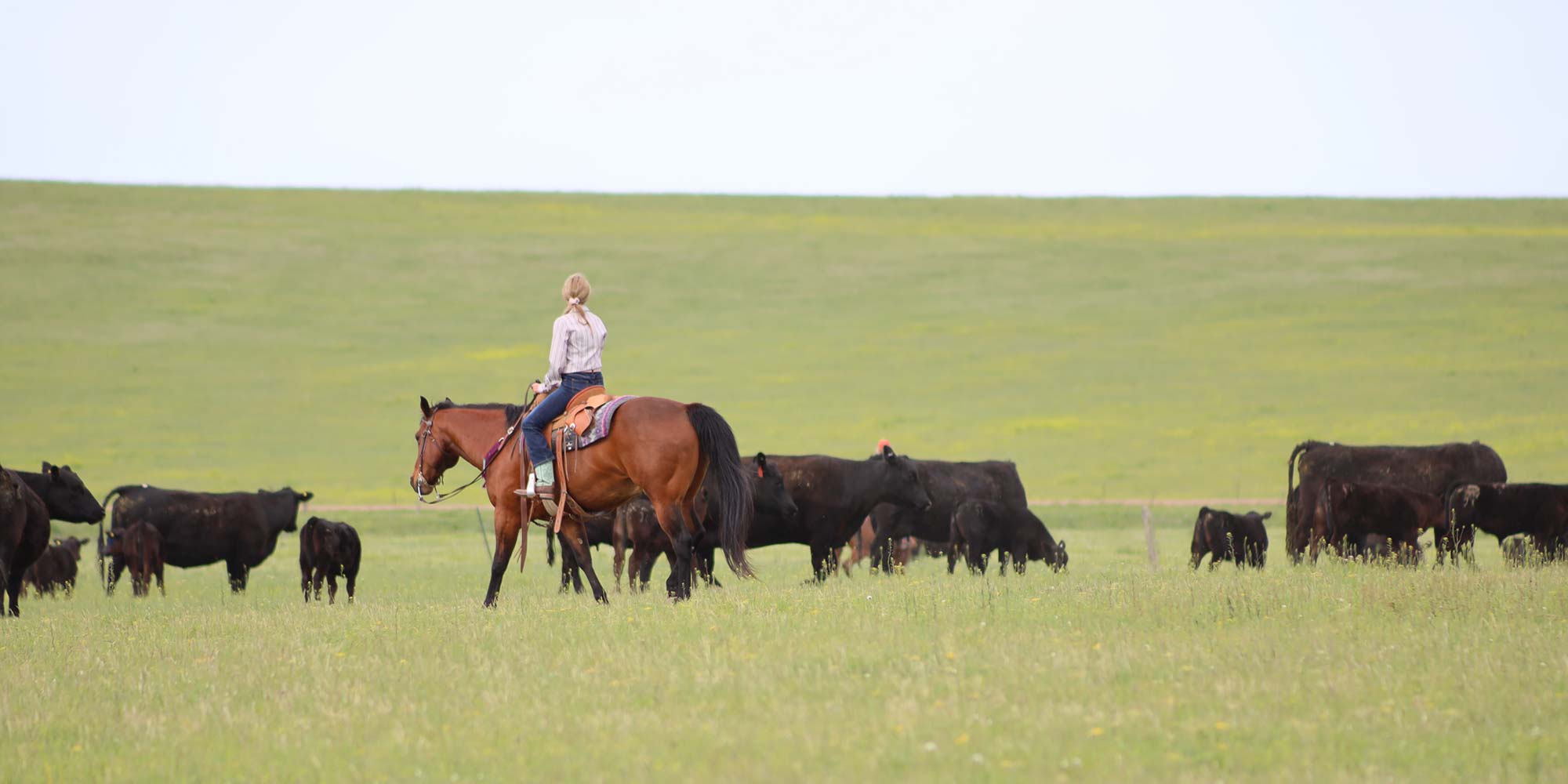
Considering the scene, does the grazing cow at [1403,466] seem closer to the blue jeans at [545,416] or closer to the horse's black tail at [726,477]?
the horse's black tail at [726,477]

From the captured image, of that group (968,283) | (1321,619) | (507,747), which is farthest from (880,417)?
(507,747)

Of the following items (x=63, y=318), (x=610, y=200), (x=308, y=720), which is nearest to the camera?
(x=308, y=720)

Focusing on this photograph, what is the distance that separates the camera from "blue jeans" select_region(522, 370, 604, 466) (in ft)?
36.9

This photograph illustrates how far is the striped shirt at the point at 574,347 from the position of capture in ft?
36.7

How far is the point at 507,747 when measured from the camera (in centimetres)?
609

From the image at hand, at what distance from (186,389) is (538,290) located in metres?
14.1

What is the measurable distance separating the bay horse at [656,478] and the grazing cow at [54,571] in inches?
324

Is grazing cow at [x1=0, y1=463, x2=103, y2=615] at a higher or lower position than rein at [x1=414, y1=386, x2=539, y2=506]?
lower

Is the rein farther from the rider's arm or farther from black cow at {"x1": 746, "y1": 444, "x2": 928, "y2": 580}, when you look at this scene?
black cow at {"x1": 746, "y1": 444, "x2": 928, "y2": 580}

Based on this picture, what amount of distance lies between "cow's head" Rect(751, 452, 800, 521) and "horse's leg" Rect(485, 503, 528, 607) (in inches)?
109

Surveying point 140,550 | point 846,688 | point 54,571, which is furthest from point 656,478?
point 54,571

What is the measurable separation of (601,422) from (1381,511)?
330 inches

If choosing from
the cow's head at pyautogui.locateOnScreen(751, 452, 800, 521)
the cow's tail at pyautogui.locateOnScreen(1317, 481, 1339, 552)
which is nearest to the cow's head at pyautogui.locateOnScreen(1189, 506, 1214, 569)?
the cow's tail at pyautogui.locateOnScreen(1317, 481, 1339, 552)

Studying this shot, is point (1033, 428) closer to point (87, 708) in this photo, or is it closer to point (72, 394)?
point (72, 394)
